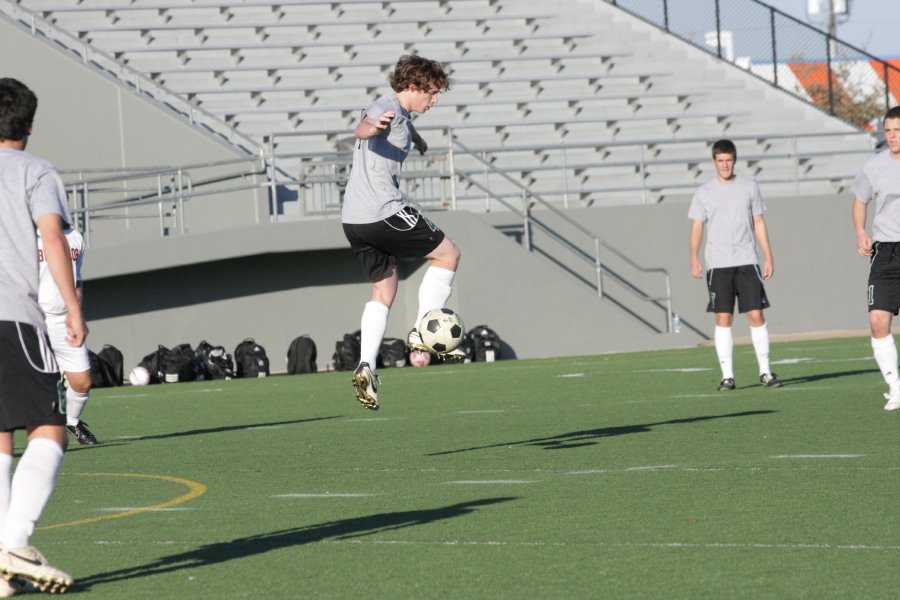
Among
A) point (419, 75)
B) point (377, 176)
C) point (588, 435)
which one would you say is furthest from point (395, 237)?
point (588, 435)

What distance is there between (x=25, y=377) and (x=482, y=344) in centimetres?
1632

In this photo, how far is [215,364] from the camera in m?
20.5

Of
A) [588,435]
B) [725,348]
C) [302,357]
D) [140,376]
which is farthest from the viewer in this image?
[302,357]

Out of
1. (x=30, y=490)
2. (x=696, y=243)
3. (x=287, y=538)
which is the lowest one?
(x=287, y=538)

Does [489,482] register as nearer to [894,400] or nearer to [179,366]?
[894,400]

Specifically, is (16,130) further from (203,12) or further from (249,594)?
(203,12)

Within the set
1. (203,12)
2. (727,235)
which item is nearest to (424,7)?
(203,12)

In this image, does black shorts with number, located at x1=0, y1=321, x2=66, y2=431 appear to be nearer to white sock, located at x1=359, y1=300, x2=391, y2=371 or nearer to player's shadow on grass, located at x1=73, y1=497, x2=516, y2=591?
player's shadow on grass, located at x1=73, y1=497, x2=516, y2=591

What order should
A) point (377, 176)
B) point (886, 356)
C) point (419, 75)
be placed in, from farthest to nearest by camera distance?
point (886, 356), point (377, 176), point (419, 75)

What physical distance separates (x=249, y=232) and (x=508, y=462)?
43.9 ft

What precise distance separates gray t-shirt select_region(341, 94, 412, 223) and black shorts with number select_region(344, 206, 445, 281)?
4 centimetres

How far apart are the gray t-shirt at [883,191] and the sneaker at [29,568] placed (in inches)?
269

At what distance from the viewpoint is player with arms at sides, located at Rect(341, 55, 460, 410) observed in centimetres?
847

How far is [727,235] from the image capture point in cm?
1273
